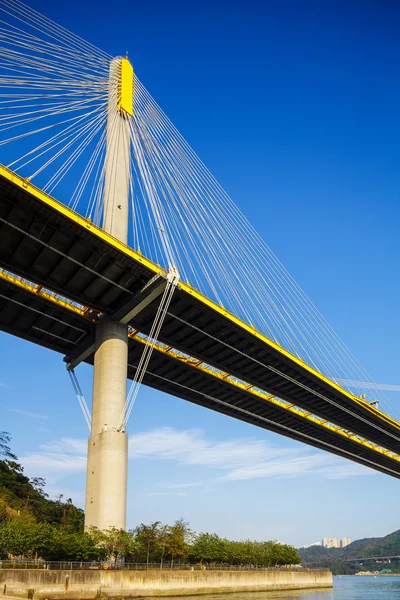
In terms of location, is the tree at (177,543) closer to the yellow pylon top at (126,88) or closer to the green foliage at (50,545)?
the green foliage at (50,545)

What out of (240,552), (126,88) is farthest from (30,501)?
(126,88)

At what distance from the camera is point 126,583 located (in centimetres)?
3438

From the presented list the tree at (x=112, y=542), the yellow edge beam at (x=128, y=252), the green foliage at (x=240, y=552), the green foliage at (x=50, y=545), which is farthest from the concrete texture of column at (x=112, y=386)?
the green foliage at (x=240, y=552)

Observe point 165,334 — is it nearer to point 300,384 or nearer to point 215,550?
point 300,384

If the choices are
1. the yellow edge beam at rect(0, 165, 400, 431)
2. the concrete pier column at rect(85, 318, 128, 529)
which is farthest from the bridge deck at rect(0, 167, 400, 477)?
the concrete pier column at rect(85, 318, 128, 529)

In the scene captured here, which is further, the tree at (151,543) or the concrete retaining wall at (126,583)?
the tree at (151,543)

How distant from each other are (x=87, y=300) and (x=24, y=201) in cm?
1107

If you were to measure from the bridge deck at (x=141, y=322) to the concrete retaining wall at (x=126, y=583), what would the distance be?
1803 centimetres

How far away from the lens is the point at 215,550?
5438cm

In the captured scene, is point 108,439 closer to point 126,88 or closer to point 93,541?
point 93,541

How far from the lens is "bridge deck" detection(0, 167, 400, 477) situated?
3466 centimetres

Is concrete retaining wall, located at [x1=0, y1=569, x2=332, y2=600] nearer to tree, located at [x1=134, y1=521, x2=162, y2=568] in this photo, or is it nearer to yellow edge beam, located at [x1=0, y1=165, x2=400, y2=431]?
tree, located at [x1=134, y1=521, x2=162, y2=568]

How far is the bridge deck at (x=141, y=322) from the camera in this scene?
34.7 meters

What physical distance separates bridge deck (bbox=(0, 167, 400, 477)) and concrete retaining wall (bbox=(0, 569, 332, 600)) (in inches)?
710
